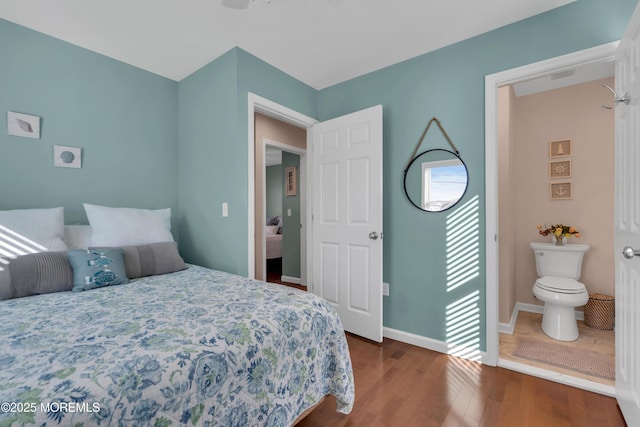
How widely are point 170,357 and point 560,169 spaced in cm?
393

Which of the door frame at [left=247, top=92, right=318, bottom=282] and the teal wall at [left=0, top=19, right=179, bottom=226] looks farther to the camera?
the door frame at [left=247, top=92, right=318, bottom=282]

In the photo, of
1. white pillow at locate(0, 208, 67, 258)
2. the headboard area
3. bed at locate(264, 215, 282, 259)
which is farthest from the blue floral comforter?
bed at locate(264, 215, 282, 259)

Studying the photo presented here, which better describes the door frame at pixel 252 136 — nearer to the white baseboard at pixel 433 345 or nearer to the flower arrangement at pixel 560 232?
the white baseboard at pixel 433 345

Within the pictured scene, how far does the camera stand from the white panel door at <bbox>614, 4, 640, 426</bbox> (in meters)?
1.37

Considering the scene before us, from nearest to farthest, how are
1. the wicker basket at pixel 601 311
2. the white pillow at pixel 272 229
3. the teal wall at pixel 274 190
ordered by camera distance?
1. the wicker basket at pixel 601 311
2. the white pillow at pixel 272 229
3. the teal wall at pixel 274 190

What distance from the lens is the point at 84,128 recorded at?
2.37m

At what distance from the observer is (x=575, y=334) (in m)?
2.55

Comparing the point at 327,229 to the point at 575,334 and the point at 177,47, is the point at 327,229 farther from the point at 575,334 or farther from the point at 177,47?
the point at 575,334

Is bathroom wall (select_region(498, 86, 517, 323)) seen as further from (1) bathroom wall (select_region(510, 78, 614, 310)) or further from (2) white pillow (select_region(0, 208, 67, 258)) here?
(2) white pillow (select_region(0, 208, 67, 258))

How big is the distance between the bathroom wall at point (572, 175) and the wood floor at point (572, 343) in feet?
1.42

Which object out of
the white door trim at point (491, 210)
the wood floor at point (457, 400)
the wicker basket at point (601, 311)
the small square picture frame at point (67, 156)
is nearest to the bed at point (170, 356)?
the wood floor at point (457, 400)

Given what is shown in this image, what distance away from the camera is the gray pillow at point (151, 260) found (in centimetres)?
193

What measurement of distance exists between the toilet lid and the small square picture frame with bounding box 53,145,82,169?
4.18 meters

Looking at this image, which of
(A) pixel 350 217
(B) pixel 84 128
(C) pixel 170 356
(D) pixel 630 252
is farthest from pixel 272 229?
(D) pixel 630 252
